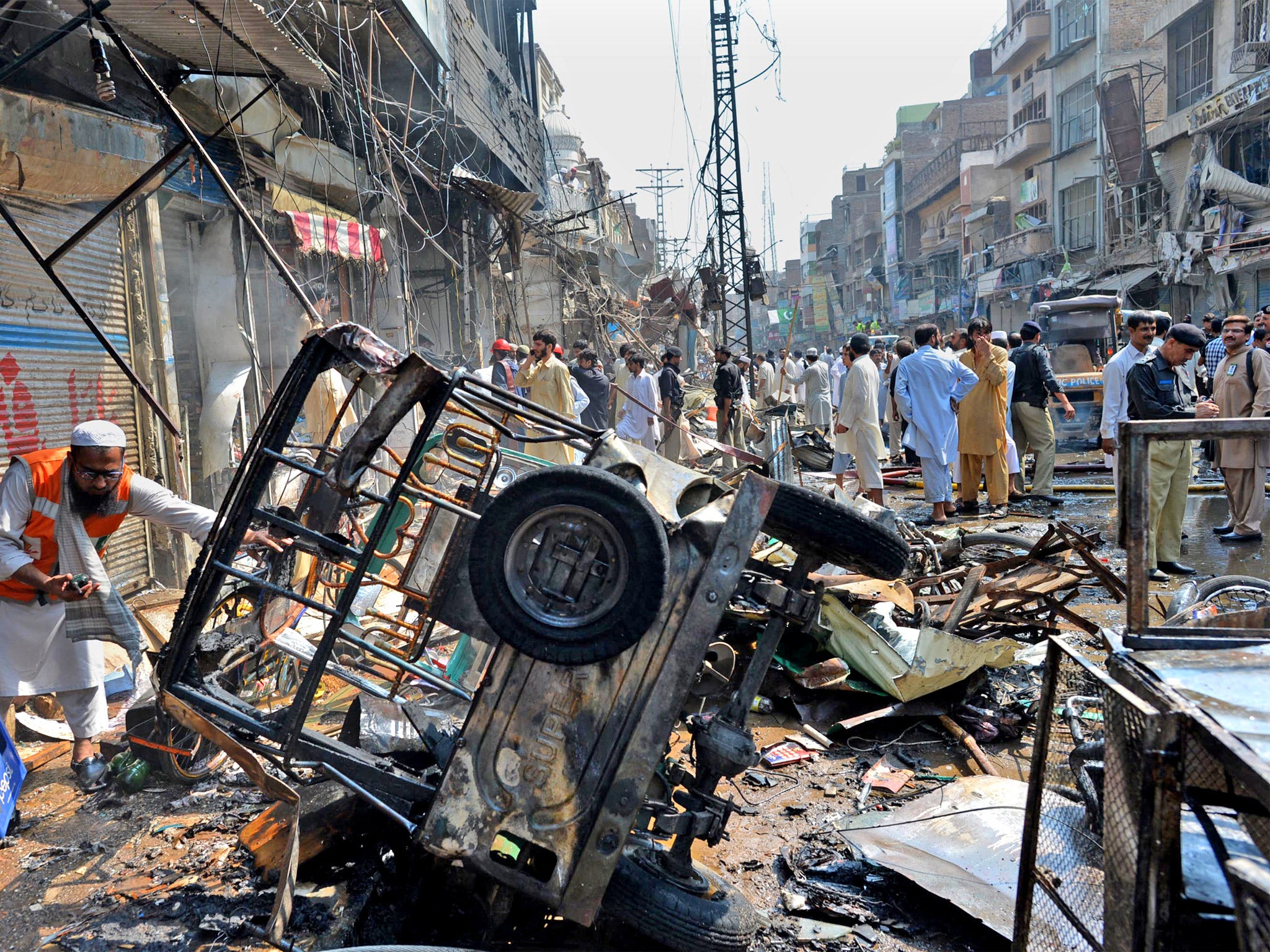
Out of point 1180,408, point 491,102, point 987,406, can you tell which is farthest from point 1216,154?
point 1180,408

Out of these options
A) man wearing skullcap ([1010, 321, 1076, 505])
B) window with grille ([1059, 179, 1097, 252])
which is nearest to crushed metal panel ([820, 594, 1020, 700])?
man wearing skullcap ([1010, 321, 1076, 505])

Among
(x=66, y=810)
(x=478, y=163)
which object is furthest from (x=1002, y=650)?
(x=478, y=163)

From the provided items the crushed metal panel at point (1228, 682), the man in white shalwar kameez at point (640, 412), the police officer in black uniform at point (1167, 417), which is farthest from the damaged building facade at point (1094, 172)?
A: the crushed metal panel at point (1228, 682)

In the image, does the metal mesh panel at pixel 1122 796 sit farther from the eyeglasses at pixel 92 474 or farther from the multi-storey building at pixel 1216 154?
the multi-storey building at pixel 1216 154

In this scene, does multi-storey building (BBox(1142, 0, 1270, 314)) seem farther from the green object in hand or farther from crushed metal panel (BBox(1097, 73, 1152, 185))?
the green object in hand

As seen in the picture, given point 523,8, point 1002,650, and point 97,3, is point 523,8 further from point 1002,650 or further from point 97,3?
point 1002,650

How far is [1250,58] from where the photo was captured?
22.3 m

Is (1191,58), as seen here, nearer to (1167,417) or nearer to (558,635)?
(1167,417)

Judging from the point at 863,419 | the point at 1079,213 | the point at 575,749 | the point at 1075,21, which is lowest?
the point at 575,749

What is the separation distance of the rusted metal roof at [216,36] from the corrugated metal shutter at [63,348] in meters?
1.38

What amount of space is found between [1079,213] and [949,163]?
19957 mm

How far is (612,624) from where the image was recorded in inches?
101

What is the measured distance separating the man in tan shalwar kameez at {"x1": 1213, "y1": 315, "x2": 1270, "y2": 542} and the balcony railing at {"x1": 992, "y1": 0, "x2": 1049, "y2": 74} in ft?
138

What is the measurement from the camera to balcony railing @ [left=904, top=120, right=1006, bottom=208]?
181 feet
